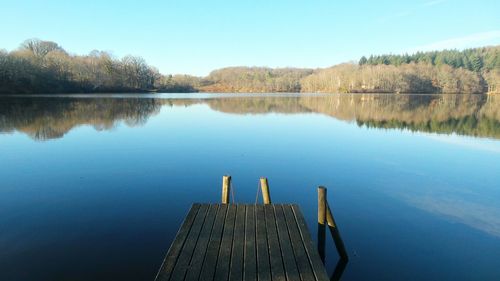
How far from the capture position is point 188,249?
5.54m

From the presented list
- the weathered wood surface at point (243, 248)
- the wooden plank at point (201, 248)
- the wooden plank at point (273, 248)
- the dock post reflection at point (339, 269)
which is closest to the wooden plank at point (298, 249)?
the weathered wood surface at point (243, 248)

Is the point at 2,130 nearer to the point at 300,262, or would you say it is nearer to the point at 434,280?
the point at 300,262

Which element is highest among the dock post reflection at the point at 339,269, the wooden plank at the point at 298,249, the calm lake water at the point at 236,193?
the wooden plank at the point at 298,249

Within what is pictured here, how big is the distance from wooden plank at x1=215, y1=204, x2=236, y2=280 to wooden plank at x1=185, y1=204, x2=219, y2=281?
27 cm

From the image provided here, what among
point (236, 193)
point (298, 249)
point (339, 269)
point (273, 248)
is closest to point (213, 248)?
point (273, 248)

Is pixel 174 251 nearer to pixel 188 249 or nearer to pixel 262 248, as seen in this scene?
pixel 188 249

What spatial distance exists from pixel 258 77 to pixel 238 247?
180 m

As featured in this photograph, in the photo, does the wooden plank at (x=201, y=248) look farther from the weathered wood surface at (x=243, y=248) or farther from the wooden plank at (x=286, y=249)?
the wooden plank at (x=286, y=249)

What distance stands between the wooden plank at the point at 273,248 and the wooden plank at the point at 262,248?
6cm

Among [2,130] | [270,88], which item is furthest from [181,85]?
[2,130]

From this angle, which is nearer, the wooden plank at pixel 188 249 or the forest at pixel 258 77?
the wooden plank at pixel 188 249

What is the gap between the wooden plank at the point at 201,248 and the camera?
486cm

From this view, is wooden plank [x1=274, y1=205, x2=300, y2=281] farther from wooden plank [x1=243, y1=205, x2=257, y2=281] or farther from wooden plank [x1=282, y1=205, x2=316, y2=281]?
wooden plank [x1=243, y1=205, x2=257, y2=281]

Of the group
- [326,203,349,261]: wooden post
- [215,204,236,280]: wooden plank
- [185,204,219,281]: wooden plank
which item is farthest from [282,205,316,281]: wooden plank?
[185,204,219,281]: wooden plank
